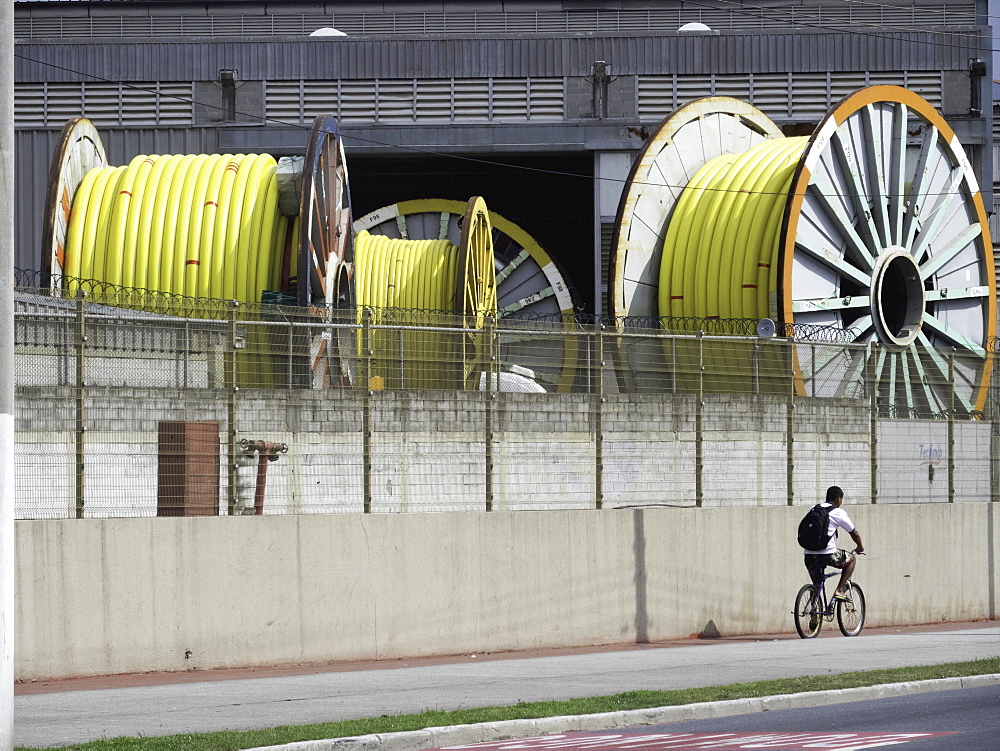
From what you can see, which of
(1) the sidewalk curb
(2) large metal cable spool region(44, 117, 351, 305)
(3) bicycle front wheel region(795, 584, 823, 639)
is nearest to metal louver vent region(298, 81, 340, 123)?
(2) large metal cable spool region(44, 117, 351, 305)

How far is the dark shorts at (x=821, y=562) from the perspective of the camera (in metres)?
16.0

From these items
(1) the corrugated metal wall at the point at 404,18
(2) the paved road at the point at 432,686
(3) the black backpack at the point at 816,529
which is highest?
(1) the corrugated metal wall at the point at 404,18

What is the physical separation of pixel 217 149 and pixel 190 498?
73.1 feet

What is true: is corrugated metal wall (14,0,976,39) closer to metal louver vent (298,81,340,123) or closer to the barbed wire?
metal louver vent (298,81,340,123)

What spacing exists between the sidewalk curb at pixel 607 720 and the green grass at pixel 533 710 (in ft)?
0.37

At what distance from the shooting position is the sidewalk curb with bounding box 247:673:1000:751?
27.9 ft

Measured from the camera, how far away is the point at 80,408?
12.5 m

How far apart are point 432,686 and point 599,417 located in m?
5.16

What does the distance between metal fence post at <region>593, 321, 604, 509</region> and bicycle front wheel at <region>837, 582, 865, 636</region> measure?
307cm

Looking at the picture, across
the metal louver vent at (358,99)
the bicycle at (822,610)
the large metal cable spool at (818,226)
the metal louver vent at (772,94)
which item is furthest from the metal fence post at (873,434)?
the metal louver vent at (358,99)

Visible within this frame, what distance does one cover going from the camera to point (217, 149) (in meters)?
34.1

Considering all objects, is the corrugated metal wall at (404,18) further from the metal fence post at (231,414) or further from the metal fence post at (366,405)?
the metal fence post at (231,414)

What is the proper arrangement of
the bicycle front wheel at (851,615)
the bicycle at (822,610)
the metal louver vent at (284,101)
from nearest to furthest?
the bicycle at (822,610)
the bicycle front wheel at (851,615)
the metal louver vent at (284,101)

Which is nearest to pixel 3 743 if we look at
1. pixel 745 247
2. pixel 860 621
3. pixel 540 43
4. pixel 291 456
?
pixel 291 456
